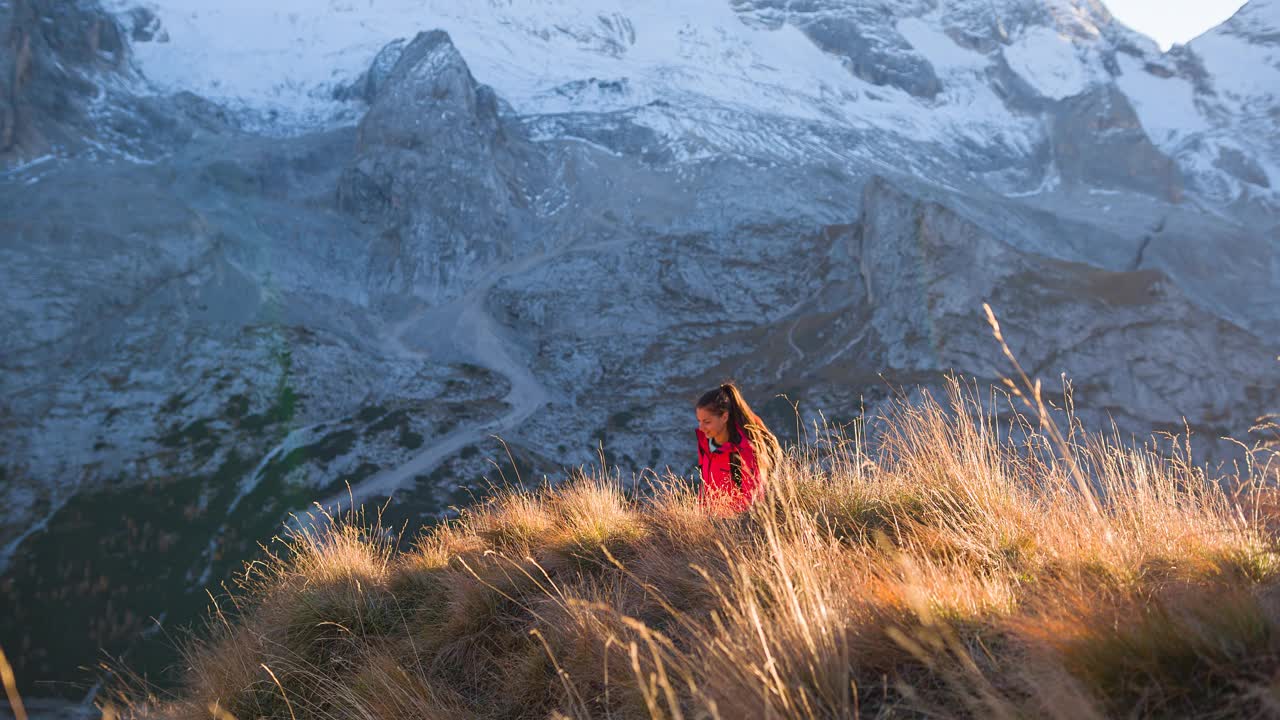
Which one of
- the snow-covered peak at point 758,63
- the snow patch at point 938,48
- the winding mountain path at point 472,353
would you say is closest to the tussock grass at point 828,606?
the winding mountain path at point 472,353

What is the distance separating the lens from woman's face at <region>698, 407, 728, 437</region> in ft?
15.1

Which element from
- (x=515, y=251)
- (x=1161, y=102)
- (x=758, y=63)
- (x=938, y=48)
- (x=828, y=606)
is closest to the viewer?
(x=828, y=606)

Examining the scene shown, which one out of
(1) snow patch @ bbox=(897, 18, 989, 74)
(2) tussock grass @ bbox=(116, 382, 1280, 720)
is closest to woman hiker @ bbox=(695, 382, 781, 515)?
(2) tussock grass @ bbox=(116, 382, 1280, 720)

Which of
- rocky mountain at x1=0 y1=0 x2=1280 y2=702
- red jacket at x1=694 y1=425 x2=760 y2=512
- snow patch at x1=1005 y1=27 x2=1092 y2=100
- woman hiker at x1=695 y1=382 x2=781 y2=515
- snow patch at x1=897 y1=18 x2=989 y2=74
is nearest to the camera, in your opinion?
red jacket at x1=694 y1=425 x2=760 y2=512

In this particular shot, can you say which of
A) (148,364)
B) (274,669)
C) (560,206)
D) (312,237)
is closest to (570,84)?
(560,206)

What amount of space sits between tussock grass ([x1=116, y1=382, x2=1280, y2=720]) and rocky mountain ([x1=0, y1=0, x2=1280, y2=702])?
26770 mm

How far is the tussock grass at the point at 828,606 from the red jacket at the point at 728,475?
22 cm

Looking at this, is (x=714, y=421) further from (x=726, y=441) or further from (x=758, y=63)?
(x=758, y=63)

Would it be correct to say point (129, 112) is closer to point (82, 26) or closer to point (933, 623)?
point (82, 26)

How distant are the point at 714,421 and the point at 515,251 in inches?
3369

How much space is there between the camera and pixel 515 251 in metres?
87.4

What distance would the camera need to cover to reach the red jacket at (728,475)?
4.16 m

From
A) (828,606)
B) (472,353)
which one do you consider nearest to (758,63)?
(472,353)

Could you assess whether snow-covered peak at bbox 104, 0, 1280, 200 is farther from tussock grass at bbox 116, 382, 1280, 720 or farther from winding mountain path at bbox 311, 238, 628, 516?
tussock grass at bbox 116, 382, 1280, 720
